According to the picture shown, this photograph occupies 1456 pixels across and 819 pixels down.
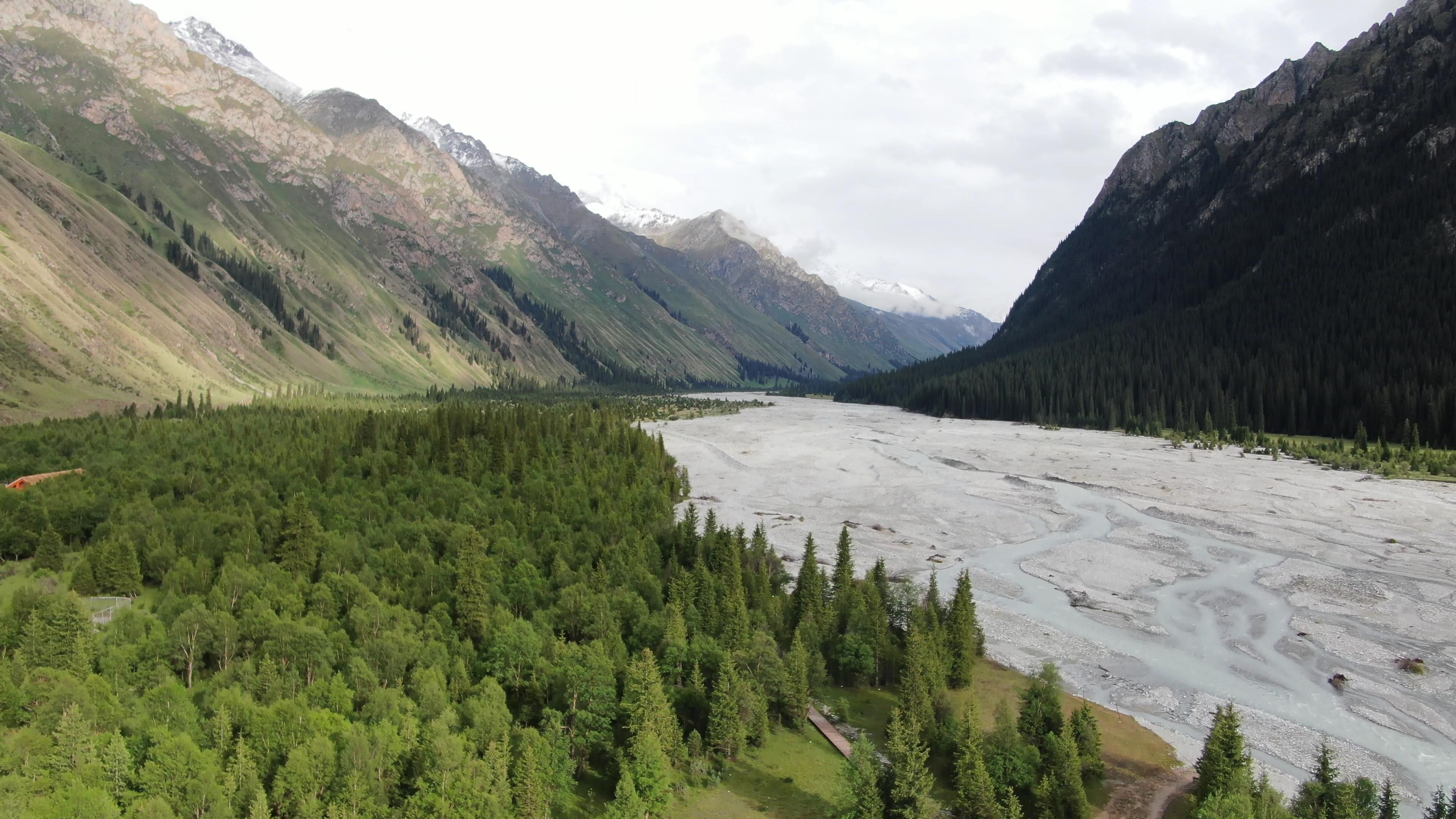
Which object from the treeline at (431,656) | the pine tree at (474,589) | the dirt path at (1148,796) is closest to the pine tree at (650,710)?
the treeline at (431,656)

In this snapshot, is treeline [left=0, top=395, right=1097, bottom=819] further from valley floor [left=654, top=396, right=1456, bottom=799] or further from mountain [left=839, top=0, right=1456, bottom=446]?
mountain [left=839, top=0, right=1456, bottom=446]

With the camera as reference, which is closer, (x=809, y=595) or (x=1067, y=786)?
(x=1067, y=786)

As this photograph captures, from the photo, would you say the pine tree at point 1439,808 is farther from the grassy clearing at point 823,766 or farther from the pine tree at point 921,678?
the pine tree at point 921,678

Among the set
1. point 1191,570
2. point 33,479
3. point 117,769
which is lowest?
point 117,769

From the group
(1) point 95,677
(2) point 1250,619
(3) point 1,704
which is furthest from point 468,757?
(2) point 1250,619

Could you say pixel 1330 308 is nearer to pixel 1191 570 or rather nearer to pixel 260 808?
pixel 1191 570

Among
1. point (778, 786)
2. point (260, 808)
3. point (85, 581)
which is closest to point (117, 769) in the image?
point (260, 808)

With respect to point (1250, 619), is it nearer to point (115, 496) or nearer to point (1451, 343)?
point (115, 496)
